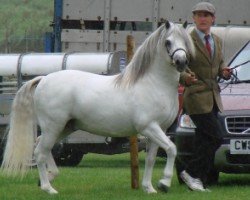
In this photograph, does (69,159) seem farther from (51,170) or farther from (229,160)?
(229,160)

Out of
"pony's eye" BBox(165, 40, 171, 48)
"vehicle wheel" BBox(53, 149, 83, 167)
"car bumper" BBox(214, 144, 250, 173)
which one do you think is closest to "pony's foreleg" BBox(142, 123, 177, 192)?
"pony's eye" BBox(165, 40, 171, 48)

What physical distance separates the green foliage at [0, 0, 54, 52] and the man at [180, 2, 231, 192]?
53491 millimetres

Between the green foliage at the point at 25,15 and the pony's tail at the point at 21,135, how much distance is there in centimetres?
5314

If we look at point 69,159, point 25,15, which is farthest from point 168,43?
point 25,15

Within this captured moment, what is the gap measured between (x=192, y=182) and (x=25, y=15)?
66414 millimetres

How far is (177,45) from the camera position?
1216 cm

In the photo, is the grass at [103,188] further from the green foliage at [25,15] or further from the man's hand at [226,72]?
the green foliage at [25,15]

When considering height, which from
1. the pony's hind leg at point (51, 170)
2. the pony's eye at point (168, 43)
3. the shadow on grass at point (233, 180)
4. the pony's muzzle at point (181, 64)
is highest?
the pony's eye at point (168, 43)

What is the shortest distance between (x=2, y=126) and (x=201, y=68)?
5.97 m

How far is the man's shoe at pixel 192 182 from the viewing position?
1283 centimetres

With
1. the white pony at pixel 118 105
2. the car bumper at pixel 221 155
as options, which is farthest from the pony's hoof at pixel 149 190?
the car bumper at pixel 221 155

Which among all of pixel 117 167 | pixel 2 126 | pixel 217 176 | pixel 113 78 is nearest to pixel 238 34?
pixel 117 167

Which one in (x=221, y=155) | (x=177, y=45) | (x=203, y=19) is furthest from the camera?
(x=221, y=155)

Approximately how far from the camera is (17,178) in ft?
47.9
